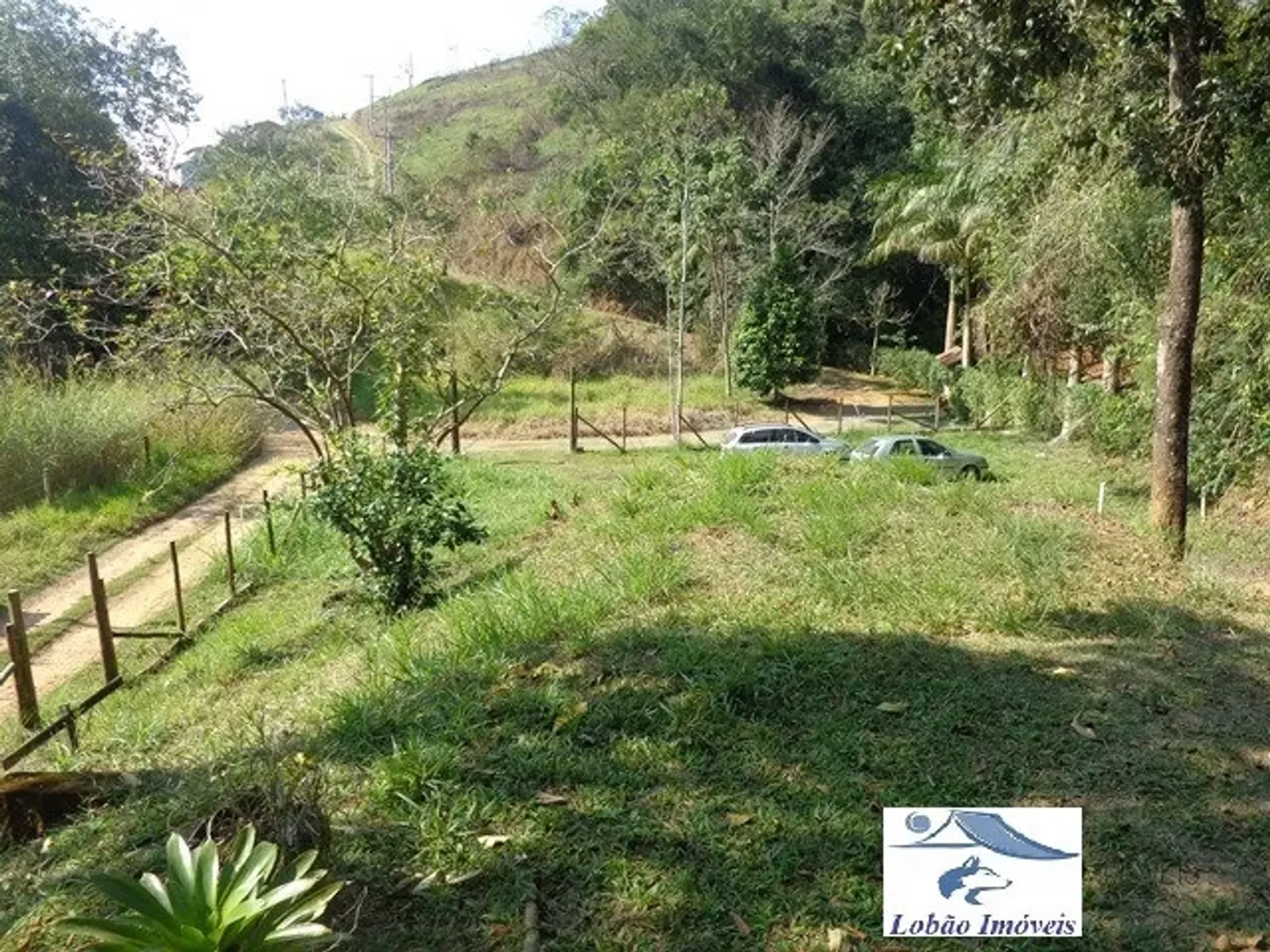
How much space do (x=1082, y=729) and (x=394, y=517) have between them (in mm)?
5838

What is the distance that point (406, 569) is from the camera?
26.1ft

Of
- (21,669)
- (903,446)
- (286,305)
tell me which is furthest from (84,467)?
(903,446)

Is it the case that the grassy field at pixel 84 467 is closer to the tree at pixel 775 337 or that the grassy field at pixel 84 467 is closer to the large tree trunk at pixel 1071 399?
the tree at pixel 775 337

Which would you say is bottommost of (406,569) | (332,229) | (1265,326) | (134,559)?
(134,559)

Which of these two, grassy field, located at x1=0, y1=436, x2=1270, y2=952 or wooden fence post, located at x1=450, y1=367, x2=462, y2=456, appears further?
wooden fence post, located at x1=450, y1=367, x2=462, y2=456

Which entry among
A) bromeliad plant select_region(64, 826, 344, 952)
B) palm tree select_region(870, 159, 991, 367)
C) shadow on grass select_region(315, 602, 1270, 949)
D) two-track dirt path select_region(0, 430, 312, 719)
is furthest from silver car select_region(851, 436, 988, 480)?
bromeliad plant select_region(64, 826, 344, 952)

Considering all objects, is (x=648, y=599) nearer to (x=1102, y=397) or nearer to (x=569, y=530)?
(x=569, y=530)

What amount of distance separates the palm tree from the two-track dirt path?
16205mm

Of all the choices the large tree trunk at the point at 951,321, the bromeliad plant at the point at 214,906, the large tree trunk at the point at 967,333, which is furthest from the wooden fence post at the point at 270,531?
the large tree trunk at the point at 951,321

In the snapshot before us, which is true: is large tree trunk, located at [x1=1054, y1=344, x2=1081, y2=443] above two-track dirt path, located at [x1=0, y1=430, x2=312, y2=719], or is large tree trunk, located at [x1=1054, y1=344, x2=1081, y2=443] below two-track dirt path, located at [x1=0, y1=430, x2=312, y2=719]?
above

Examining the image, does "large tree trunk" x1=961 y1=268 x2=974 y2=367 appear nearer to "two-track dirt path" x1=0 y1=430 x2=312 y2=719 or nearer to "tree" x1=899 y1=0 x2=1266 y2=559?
"tree" x1=899 y1=0 x2=1266 y2=559

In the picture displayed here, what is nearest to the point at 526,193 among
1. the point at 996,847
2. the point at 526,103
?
the point at 526,103

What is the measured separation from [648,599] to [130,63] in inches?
1103

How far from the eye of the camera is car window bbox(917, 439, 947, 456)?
621 inches
